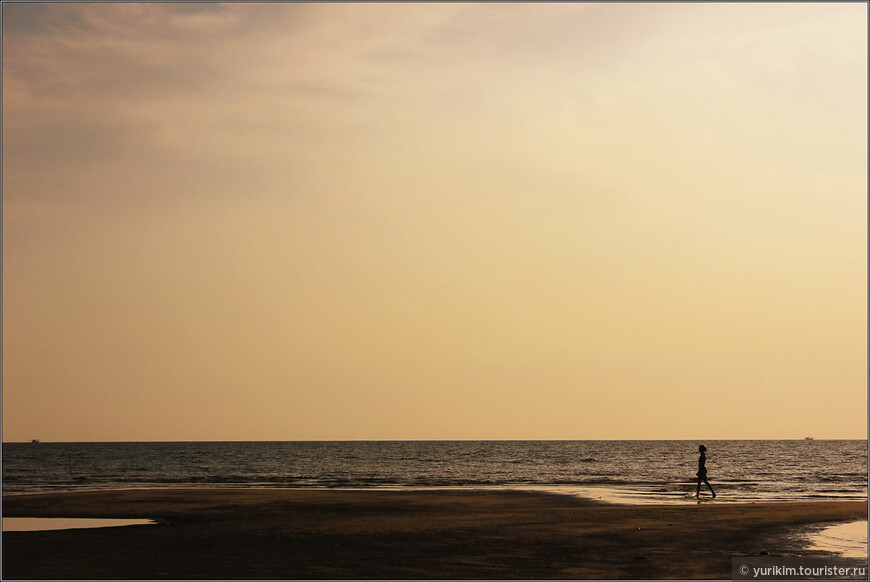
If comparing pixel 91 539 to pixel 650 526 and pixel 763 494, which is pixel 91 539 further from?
pixel 763 494

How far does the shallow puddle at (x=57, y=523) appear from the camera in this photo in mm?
27250

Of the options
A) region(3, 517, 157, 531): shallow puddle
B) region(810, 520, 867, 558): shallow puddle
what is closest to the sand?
region(810, 520, 867, 558): shallow puddle

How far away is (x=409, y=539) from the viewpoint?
23203 mm

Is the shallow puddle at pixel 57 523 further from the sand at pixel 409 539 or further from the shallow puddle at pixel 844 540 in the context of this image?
the shallow puddle at pixel 844 540

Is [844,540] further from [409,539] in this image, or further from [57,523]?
[57,523]

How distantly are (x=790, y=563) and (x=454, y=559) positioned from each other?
749cm

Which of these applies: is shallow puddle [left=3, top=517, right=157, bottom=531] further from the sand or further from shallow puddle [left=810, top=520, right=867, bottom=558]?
shallow puddle [left=810, top=520, right=867, bottom=558]

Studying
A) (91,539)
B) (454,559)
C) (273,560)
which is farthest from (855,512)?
(91,539)

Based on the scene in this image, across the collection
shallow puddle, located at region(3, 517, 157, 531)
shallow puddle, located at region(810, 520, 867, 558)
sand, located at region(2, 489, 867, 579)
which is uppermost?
shallow puddle, located at region(810, 520, 867, 558)

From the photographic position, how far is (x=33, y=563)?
766 inches

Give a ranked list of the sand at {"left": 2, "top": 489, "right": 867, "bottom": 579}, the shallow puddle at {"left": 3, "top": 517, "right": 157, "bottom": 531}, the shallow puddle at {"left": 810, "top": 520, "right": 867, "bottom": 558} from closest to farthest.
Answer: the sand at {"left": 2, "top": 489, "right": 867, "bottom": 579} < the shallow puddle at {"left": 810, "top": 520, "right": 867, "bottom": 558} < the shallow puddle at {"left": 3, "top": 517, "right": 157, "bottom": 531}

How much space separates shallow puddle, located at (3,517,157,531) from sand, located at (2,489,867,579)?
971mm

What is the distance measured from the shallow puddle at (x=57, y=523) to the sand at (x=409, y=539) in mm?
971

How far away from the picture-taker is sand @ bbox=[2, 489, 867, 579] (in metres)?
18.5
